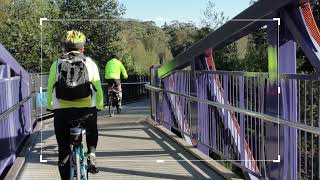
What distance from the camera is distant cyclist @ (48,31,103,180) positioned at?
5.43 m

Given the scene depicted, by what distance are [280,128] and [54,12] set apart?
28.1 m

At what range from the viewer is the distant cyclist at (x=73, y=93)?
5.43 meters

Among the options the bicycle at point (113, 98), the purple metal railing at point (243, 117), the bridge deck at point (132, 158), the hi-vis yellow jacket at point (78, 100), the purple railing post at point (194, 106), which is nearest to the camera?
the purple metal railing at point (243, 117)

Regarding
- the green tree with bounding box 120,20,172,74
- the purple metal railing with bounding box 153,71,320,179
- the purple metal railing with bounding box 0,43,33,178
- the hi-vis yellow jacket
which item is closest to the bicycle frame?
the hi-vis yellow jacket

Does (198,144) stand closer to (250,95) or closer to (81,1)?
(250,95)

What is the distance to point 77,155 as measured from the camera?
5.48m

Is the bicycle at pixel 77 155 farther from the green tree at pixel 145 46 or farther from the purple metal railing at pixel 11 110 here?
the green tree at pixel 145 46

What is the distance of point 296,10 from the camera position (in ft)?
17.4

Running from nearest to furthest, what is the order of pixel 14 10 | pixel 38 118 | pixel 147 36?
pixel 38 118 < pixel 14 10 < pixel 147 36

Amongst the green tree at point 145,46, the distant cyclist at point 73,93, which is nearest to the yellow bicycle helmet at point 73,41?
the distant cyclist at point 73,93

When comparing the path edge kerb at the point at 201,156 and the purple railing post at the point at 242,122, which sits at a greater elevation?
the purple railing post at the point at 242,122

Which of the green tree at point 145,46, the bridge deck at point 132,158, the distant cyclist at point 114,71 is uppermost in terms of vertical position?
the green tree at point 145,46

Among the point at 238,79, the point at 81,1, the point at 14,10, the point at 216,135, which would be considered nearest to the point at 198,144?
the point at 216,135

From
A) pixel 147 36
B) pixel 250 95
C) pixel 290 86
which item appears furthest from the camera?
pixel 147 36
